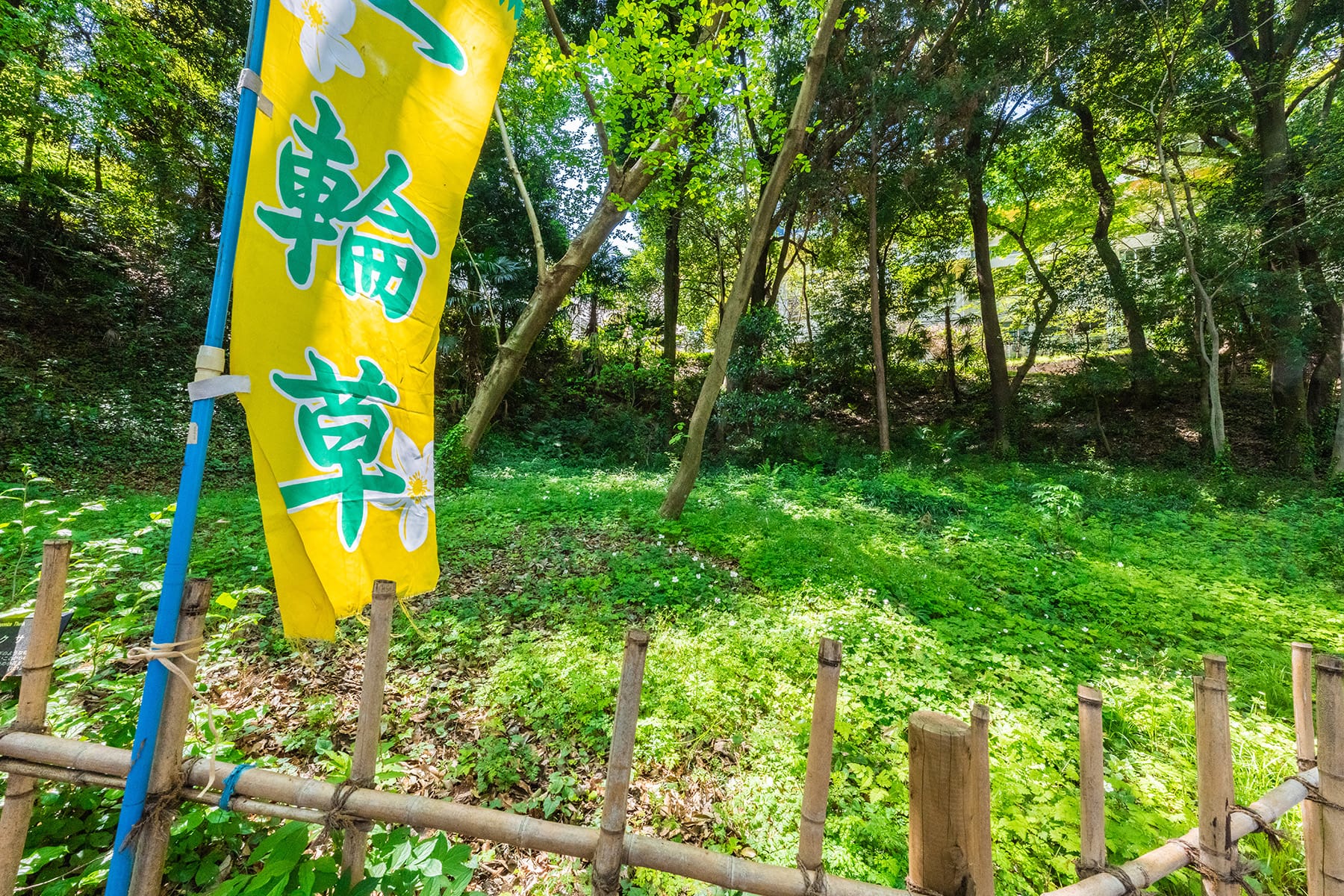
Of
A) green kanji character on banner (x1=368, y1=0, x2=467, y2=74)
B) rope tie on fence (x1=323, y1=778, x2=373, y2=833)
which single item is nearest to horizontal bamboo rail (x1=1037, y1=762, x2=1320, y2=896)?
rope tie on fence (x1=323, y1=778, x2=373, y2=833)

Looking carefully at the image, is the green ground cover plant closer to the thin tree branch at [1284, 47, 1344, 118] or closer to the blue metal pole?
the blue metal pole

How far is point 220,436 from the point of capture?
7332 mm

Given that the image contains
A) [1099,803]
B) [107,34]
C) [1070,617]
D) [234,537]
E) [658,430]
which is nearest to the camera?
[1099,803]

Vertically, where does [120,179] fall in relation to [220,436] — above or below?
above

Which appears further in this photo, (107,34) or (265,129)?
(107,34)

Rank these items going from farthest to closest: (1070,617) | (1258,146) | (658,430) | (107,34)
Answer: (658,430)
(1258,146)
(107,34)
(1070,617)

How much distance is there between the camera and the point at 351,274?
1576 mm

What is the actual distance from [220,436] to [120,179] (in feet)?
21.9

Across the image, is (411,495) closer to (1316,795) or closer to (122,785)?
(122,785)

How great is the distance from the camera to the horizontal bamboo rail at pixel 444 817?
3.62ft

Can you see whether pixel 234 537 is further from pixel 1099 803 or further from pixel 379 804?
pixel 1099 803

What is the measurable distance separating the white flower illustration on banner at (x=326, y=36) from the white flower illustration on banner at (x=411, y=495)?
3.85 ft

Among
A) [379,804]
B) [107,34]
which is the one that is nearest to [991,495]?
[379,804]

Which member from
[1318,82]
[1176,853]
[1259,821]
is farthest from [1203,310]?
[1176,853]
